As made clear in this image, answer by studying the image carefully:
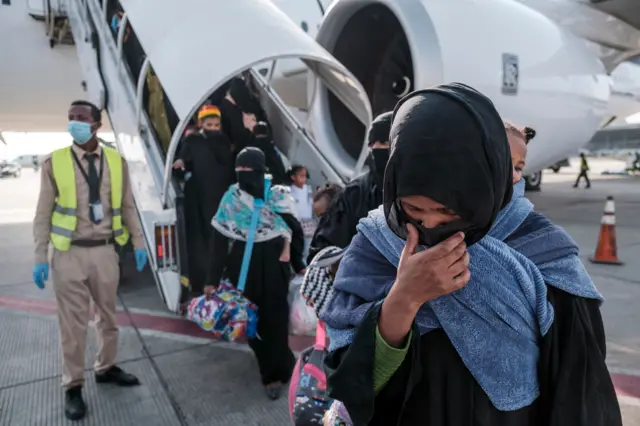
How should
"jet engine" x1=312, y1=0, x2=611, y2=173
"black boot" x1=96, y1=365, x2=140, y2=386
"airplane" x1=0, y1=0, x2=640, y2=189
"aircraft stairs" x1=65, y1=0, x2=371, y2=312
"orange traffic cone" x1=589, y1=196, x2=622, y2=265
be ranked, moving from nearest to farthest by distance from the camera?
"black boot" x1=96, y1=365, x2=140, y2=386 < "aircraft stairs" x1=65, y1=0, x2=371, y2=312 < "jet engine" x1=312, y1=0, x2=611, y2=173 < "airplane" x1=0, y1=0, x2=640, y2=189 < "orange traffic cone" x1=589, y1=196, x2=622, y2=265

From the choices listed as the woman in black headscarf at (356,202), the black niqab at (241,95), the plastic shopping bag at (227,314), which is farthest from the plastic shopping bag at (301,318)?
the black niqab at (241,95)

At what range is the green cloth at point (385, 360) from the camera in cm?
78

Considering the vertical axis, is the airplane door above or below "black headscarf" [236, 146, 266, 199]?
above

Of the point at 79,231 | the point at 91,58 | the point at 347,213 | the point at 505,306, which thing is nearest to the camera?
the point at 505,306

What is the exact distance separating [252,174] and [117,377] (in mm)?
1412

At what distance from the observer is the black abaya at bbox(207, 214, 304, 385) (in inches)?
107

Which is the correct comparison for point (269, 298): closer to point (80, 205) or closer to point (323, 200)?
point (323, 200)

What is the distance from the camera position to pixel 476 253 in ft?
2.58

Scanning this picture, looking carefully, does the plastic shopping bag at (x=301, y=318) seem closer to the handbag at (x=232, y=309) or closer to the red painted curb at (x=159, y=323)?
the handbag at (x=232, y=309)

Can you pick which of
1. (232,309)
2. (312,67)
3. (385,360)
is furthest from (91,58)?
(385,360)

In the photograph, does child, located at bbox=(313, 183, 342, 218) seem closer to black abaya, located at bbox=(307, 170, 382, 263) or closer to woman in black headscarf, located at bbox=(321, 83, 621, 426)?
black abaya, located at bbox=(307, 170, 382, 263)

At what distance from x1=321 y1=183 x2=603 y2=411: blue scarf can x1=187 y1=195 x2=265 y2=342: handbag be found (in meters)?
1.89

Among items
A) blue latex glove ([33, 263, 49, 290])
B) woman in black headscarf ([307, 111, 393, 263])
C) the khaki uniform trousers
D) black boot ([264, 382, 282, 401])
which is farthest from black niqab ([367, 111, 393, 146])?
blue latex glove ([33, 263, 49, 290])

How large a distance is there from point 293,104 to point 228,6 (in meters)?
4.23
